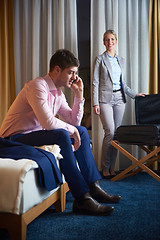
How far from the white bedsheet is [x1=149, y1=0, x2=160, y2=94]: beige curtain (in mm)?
2319

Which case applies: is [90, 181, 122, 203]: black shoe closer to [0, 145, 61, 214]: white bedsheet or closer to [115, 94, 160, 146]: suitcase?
[0, 145, 61, 214]: white bedsheet

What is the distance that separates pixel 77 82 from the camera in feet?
6.19

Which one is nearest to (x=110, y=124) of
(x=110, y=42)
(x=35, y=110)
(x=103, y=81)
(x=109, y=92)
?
(x=109, y=92)

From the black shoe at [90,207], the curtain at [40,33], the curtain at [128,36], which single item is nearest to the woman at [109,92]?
the curtain at [128,36]

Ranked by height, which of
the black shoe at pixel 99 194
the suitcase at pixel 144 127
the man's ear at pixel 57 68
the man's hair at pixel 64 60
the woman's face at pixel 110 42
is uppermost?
the woman's face at pixel 110 42

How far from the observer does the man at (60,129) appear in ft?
4.98

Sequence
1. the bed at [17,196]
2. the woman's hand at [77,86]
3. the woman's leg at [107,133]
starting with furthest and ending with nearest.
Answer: the woman's leg at [107,133]
the woman's hand at [77,86]
the bed at [17,196]

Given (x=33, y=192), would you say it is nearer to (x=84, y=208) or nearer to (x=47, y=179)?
(x=47, y=179)

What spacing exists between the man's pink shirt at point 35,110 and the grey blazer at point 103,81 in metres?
1.04

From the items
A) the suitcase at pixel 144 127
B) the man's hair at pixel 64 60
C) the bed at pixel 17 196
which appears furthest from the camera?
the suitcase at pixel 144 127

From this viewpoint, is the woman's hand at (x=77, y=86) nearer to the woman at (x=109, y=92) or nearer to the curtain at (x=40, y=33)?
the woman at (x=109, y=92)

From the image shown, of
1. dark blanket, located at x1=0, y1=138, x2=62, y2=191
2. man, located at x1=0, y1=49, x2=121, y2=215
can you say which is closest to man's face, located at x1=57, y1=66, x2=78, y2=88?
man, located at x1=0, y1=49, x2=121, y2=215

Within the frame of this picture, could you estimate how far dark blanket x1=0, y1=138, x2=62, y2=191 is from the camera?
1.32 metres

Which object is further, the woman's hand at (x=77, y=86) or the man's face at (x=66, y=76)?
the woman's hand at (x=77, y=86)
